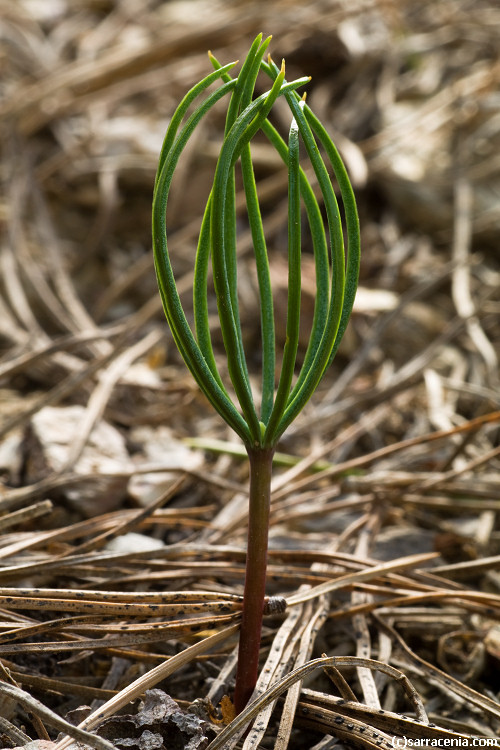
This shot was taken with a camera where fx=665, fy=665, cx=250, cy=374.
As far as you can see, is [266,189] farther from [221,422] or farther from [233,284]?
[233,284]

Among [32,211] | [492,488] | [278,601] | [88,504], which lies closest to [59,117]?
[32,211]

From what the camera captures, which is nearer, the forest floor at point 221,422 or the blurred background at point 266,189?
the forest floor at point 221,422

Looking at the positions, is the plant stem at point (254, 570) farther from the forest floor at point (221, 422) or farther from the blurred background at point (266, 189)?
the blurred background at point (266, 189)

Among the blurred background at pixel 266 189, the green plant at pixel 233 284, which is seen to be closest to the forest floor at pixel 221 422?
the blurred background at pixel 266 189

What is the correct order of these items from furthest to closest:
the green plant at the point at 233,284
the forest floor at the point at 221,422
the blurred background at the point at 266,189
A: the blurred background at the point at 266,189, the forest floor at the point at 221,422, the green plant at the point at 233,284

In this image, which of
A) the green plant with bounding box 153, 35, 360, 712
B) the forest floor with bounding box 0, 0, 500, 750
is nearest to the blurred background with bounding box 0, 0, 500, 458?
the forest floor with bounding box 0, 0, 500, 750

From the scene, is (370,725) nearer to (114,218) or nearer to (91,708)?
(91,708)

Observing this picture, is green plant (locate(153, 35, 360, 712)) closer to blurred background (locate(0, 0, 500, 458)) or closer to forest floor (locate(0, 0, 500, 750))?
forest floor (locate(0, 0, 500, 750))
